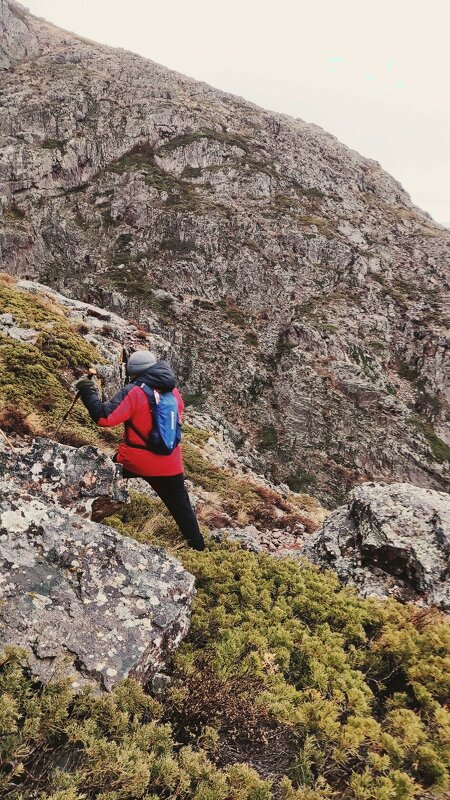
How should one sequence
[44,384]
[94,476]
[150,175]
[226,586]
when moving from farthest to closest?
[150,175] → [44,384] → [94,476] → [226,586]

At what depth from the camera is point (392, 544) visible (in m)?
7.16

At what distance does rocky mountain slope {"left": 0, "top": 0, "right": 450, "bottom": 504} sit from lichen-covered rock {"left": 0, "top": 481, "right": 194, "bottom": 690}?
30.9m

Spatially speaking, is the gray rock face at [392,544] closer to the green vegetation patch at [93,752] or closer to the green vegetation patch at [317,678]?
the green vegetation patch at [317,678]

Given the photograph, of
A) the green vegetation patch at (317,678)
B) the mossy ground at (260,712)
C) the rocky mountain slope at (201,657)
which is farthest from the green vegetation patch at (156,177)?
the mossy ground at (260,712)

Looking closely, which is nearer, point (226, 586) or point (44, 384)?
point (226, 586)

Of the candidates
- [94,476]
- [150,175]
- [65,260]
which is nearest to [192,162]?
[150,175]

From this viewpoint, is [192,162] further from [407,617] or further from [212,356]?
[407,617]

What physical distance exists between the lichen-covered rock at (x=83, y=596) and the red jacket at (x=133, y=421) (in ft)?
4.25

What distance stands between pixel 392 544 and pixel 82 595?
17.4 feet

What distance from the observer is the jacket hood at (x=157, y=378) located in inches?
227

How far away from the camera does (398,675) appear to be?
4820mm

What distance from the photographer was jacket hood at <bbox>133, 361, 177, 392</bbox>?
5.76 m

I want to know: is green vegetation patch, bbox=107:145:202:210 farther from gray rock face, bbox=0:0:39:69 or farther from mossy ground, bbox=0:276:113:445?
mossy ground, bbox=0:276:113:445

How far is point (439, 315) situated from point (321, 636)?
5060 centimetres
